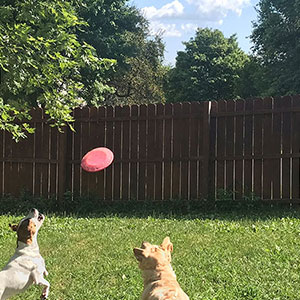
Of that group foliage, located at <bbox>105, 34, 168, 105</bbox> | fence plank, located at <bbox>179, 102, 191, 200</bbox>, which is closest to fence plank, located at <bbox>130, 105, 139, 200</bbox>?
fence plank, located at <bbox>179, 102, 191, 200</bbox>

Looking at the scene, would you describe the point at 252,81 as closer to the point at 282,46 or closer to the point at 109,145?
the point at 282,46

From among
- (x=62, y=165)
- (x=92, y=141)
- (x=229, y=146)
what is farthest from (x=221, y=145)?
(x=62, y=165)

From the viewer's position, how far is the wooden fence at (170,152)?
795 cm

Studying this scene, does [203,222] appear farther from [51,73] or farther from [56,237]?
[51,73]

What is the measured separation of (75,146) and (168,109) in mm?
2249

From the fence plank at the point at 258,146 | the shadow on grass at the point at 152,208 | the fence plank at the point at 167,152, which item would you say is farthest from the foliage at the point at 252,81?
the shadow on grass at the point at 152,208

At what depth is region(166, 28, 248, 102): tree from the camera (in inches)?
1417

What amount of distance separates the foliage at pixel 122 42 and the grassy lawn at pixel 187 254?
438 inches

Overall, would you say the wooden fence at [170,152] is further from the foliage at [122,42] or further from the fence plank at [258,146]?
the foliage at [122,42]

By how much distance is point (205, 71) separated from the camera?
124 ft

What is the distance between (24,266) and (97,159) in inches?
229

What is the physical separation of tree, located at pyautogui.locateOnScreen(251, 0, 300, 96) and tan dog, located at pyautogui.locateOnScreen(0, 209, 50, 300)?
23.4 m

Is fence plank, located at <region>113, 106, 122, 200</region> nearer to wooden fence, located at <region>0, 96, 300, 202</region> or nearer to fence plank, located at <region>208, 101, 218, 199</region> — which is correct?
wooden fence, located at <region>0, 96, 300, 202</region>

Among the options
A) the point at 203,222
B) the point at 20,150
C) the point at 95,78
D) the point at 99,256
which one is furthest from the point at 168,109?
the point at 95,78
